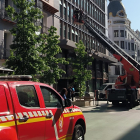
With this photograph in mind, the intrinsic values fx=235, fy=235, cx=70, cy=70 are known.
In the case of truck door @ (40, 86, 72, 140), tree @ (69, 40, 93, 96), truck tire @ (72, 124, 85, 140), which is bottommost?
truck tire @ (72, 124, 85, 140)

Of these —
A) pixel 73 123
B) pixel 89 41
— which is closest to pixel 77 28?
pixel 89 41

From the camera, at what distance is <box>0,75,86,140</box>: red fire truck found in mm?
3688

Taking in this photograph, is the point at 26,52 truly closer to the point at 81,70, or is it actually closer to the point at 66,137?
the point at 66,137

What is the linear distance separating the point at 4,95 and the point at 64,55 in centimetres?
2774

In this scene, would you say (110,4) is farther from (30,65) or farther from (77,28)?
(30,65)

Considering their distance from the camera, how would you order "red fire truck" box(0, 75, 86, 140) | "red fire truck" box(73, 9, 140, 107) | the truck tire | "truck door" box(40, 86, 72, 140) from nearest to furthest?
"red fire truck" box(0, 75, 86, 140) → "truck door" box(40, 86, 72, 140) → the truck tire → "red fire truck" box(73, 9, 140, 107)

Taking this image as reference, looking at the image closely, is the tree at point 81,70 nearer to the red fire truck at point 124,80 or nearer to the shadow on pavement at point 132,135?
the red fire truck at point 124,80

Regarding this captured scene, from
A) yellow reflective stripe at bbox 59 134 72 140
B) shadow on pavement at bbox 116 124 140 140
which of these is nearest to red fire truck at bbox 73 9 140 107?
shadow on pavement at bbox 116 124 140 140

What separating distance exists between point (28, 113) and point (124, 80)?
17.1 m

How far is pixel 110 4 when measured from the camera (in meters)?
75.7

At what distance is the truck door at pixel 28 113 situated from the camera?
3874 mm

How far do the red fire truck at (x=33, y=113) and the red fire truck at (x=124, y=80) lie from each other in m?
13.0

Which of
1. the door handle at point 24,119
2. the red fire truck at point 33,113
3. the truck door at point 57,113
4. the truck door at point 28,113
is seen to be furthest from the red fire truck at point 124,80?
the door handle at point 24,119

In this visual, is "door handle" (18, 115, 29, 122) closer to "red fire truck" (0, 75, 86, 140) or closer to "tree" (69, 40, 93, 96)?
"red fire truck" (0, 75, 86, 140)
